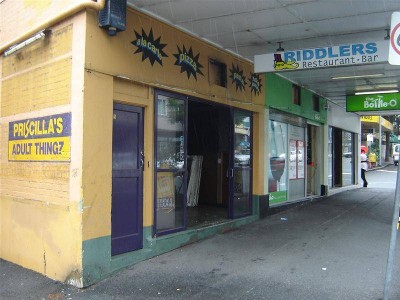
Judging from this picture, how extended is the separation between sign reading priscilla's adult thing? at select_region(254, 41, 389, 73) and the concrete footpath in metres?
3.00

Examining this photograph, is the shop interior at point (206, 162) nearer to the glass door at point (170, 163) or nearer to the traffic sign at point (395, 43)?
the glass door at point (170, 163)

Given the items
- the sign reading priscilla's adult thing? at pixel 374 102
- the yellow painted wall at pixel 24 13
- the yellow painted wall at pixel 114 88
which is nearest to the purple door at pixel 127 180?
the yellow painted wall at pixel 114 88

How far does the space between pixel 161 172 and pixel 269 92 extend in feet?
13.9

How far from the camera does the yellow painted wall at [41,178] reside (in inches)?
199

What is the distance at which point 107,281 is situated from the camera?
512 cm

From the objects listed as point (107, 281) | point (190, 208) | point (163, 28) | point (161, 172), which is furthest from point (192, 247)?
point (163, 28)

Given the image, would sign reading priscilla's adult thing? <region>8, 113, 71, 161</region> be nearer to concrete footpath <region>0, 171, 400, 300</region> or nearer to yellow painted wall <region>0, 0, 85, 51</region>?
yellow painted wall <region>0, 0, 85, 51</region>

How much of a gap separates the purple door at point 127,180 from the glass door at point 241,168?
2.78 meters

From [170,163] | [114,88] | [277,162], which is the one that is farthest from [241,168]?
[114,88]

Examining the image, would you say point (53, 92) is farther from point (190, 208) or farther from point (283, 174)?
point (283, 174)

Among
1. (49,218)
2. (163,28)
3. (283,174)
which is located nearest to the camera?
(49,218)

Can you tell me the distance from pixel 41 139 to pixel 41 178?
541 mm

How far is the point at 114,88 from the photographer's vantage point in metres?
5.46

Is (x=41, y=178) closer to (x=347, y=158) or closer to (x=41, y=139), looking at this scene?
(x=41, y=139)
